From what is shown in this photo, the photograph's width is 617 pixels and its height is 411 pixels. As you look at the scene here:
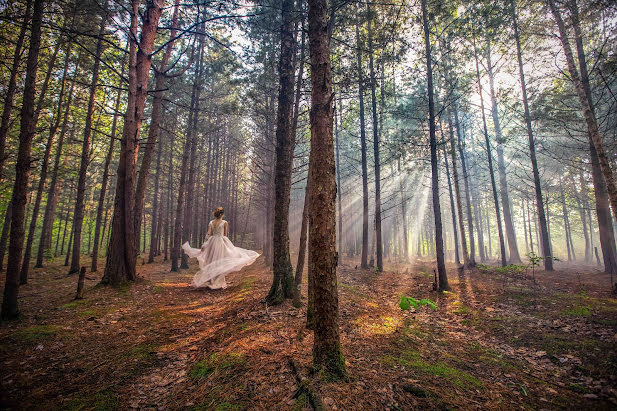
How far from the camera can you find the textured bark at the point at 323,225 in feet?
9.86

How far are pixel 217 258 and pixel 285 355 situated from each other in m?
6.39

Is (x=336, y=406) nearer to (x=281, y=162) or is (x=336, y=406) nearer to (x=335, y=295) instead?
(x=335, y=295)

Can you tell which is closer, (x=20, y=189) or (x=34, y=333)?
(x=34, y=333)

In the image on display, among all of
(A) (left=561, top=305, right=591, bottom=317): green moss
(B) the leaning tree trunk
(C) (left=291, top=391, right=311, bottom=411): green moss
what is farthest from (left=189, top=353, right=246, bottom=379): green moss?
(A) (left=561, top=305, right=591, bottom=317): green moss

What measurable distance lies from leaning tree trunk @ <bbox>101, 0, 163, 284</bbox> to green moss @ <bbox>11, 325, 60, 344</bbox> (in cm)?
354

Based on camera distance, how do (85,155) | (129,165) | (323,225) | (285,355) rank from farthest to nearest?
1. (85,155)
2. (129,165)
3. (285,355)
4. (323,225)

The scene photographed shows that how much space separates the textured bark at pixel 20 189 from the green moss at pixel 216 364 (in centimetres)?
447

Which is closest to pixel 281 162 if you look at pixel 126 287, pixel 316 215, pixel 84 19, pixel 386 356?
pixel 316 215

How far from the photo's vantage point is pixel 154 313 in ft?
19.4

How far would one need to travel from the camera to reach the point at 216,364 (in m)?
3.33

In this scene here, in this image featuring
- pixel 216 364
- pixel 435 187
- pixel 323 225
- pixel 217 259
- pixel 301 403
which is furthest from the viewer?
pixel 435 187

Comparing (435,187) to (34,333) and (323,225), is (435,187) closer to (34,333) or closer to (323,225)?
(323,225)

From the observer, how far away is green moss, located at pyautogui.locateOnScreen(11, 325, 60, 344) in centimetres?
395

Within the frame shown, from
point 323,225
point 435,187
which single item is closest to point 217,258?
point 323,225
